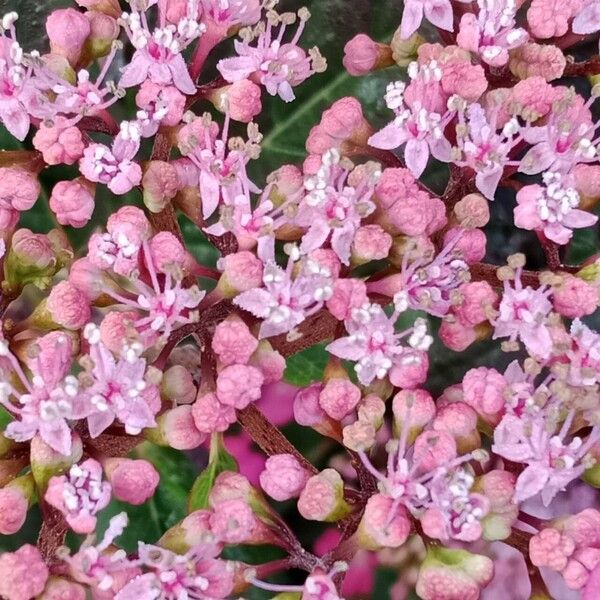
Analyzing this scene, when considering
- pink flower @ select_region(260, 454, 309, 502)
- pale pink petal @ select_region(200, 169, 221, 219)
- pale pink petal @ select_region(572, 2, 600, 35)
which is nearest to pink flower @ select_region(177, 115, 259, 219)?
pale pink petal @ select_region(200, 169, 221, 219)

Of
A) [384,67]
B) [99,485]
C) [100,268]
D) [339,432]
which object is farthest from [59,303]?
[384,67]

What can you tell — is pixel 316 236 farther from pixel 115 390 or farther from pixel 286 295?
pixel 115 390

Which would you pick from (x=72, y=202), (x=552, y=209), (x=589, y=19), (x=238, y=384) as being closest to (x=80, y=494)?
(x=238, y=384)

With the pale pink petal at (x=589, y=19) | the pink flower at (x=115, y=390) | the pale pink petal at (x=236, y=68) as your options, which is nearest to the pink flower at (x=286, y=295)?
the pink flower at (x=115, y=390)

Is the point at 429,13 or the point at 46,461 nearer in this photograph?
the point at 46,461

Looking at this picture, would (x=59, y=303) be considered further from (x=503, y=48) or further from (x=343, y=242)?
(x=503, y=48)

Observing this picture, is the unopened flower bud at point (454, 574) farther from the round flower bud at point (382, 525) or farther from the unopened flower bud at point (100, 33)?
the unopened flower bud at point (100, 33)
